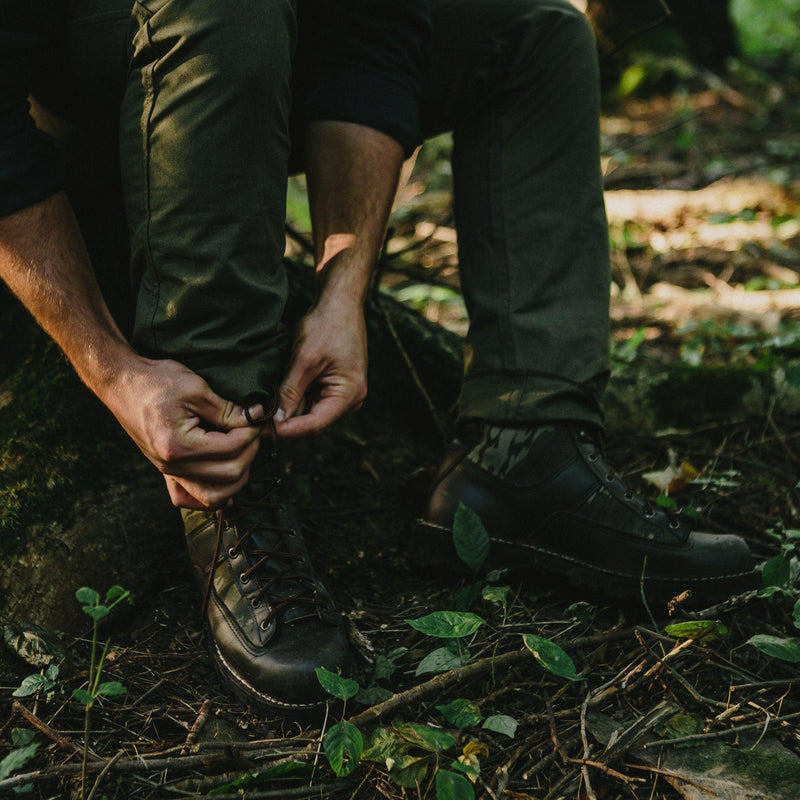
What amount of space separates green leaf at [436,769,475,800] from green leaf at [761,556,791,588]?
0.80 m

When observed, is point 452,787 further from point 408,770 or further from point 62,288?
point 62,288

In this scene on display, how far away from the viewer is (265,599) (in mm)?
1457

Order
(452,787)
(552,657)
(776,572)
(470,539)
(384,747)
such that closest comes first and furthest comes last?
(452,787), (384,747), (552,657), (776,572), (470,539)

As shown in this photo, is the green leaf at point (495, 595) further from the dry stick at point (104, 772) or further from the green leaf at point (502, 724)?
the dry stick at point (104, 772)

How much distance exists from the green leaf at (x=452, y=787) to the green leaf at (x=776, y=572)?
798 mm

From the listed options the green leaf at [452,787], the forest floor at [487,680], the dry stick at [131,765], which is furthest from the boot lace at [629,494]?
the dry stick at [131,765]

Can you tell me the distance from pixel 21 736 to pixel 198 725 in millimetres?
284

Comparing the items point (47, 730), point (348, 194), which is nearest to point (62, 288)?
point (348, 194)

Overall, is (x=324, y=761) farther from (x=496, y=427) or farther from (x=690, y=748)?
(x=496, y=427)

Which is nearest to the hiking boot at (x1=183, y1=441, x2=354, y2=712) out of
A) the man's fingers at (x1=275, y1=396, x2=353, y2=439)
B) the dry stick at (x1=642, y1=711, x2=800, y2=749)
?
the man's fingers at (x1=275, y1=396, x2=353, y2=439)

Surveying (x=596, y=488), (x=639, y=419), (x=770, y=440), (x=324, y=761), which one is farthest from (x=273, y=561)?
(x=770, y=440)

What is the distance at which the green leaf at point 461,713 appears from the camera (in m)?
1.23

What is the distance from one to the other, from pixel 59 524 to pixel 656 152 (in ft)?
15.9

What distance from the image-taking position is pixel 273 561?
1.52 meters
